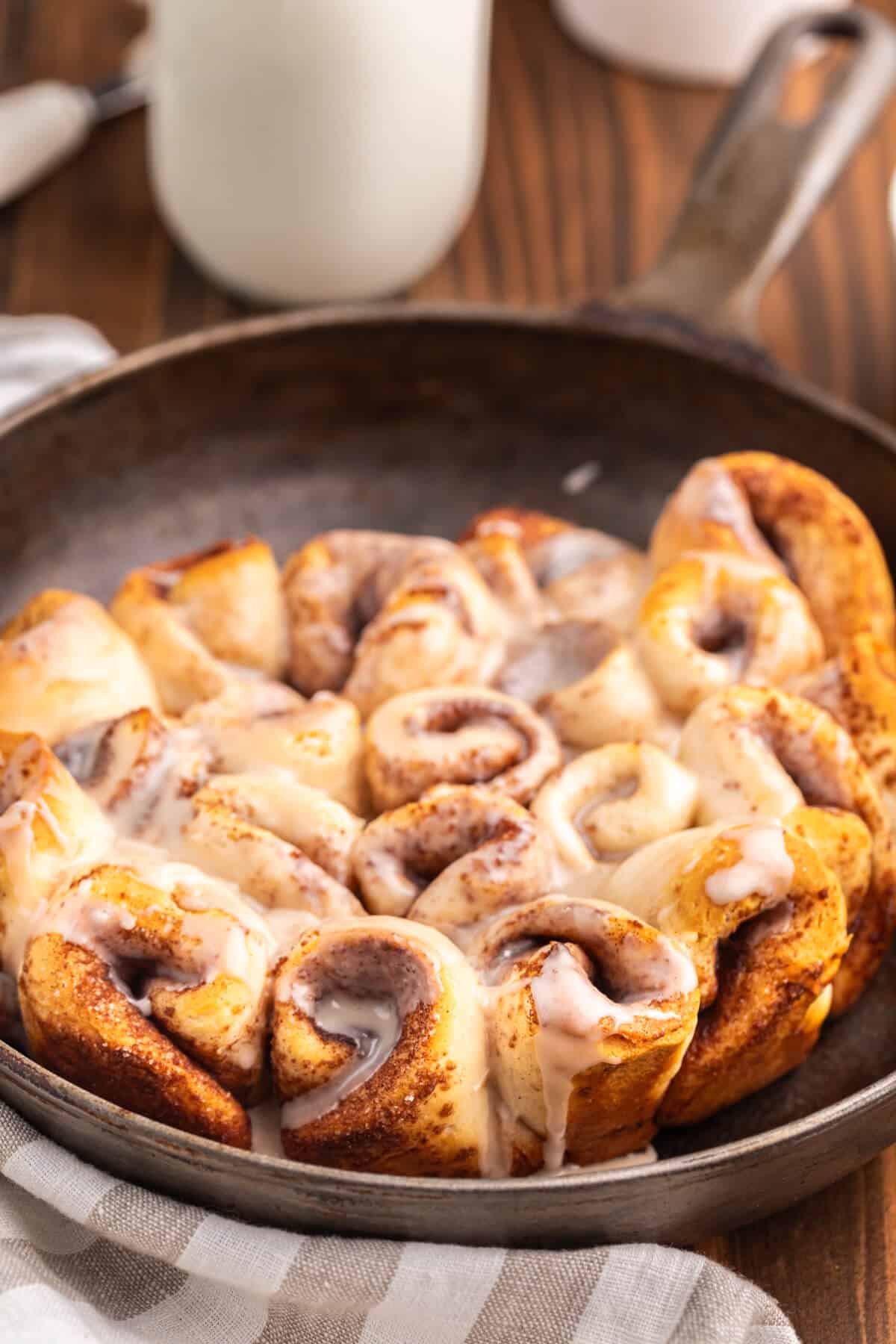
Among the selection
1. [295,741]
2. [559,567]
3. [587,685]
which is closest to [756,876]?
[587,685]

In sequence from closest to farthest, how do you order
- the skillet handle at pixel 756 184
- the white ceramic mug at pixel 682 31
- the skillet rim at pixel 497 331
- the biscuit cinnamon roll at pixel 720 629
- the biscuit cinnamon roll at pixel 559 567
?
the skillet rim at pixel 497 331 → the biscuit cinnamon roll at pixel 720 629 → the biscuit cinnamon roll at pixel 559 567 → the skillet handle at pixel 756 184 → the white ceramic mug at pixel 682 31

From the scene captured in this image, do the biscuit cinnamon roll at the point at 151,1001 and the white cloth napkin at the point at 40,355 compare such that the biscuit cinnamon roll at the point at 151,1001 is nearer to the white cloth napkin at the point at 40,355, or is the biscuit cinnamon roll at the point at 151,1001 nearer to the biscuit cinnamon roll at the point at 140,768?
the biscuit cinnamon roll at the point at 140,768

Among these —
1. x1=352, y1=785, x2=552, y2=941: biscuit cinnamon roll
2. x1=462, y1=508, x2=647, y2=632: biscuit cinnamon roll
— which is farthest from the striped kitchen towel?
x1=462, y1=508, x2=647, y2=632: biscuit cinnamon roll

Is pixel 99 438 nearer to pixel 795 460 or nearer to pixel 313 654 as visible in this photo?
pixel 313 654

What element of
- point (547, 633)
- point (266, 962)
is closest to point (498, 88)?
point (547, 633)

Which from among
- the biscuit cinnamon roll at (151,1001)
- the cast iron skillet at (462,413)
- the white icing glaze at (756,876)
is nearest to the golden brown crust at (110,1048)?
the biscuit cinnamon roll at (151,1001)

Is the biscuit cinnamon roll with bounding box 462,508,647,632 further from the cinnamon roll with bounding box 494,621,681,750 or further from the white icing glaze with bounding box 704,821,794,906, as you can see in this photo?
the white icing glaze with bounding box 704,821,794,906

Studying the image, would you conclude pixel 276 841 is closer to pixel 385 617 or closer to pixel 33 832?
pixel 33 832

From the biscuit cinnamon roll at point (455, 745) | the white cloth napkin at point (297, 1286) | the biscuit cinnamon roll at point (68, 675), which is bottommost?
the white cloth napkin at point (297, 1286)
